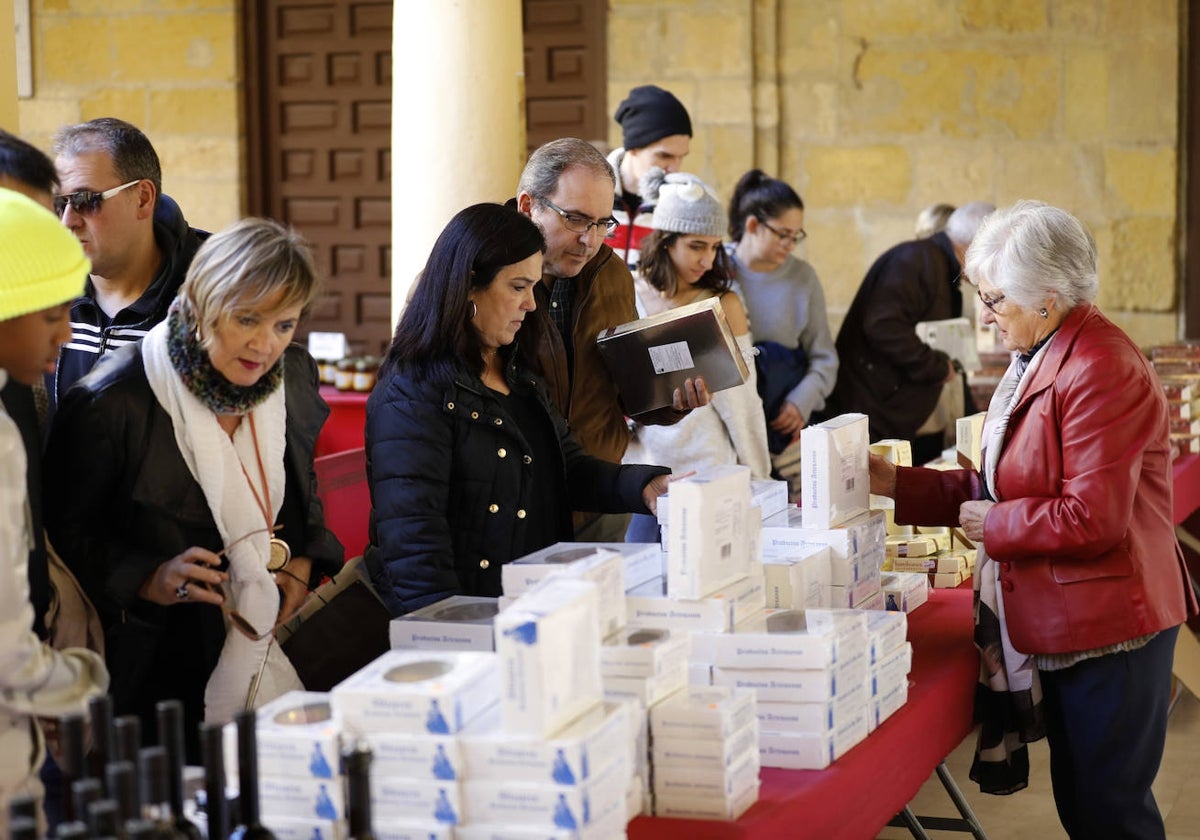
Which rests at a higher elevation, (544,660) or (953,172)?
(953,172)

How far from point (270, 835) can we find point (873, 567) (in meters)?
1.86

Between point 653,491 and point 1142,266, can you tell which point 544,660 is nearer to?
point 653,491

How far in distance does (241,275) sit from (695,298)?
2.45m

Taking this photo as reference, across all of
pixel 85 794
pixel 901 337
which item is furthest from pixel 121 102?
pixel 85 794

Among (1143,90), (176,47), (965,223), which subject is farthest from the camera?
(176,47)

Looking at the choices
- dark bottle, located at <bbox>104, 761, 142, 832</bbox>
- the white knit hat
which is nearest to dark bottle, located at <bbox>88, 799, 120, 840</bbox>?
dark bottle, located at <bbox>104, 761, 142, 832</bbox>

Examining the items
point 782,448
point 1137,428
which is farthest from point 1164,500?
point 782,448

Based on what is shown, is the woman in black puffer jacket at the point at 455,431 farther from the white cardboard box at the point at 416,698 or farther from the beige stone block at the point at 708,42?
the beige stone block at the point at 708,42

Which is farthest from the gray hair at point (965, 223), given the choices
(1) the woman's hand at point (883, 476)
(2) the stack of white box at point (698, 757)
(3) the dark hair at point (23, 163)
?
(3) the dark hair at point (23, 163)

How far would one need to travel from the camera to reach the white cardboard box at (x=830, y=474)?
325 centimetres

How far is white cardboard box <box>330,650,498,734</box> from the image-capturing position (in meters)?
1.96

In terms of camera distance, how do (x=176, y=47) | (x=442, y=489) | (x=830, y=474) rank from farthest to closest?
(x=176, y=47), (x=830, y=474), (x=442, y=489)

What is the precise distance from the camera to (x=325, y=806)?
6.40ft

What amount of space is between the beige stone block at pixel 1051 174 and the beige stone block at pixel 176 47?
4.58 m
